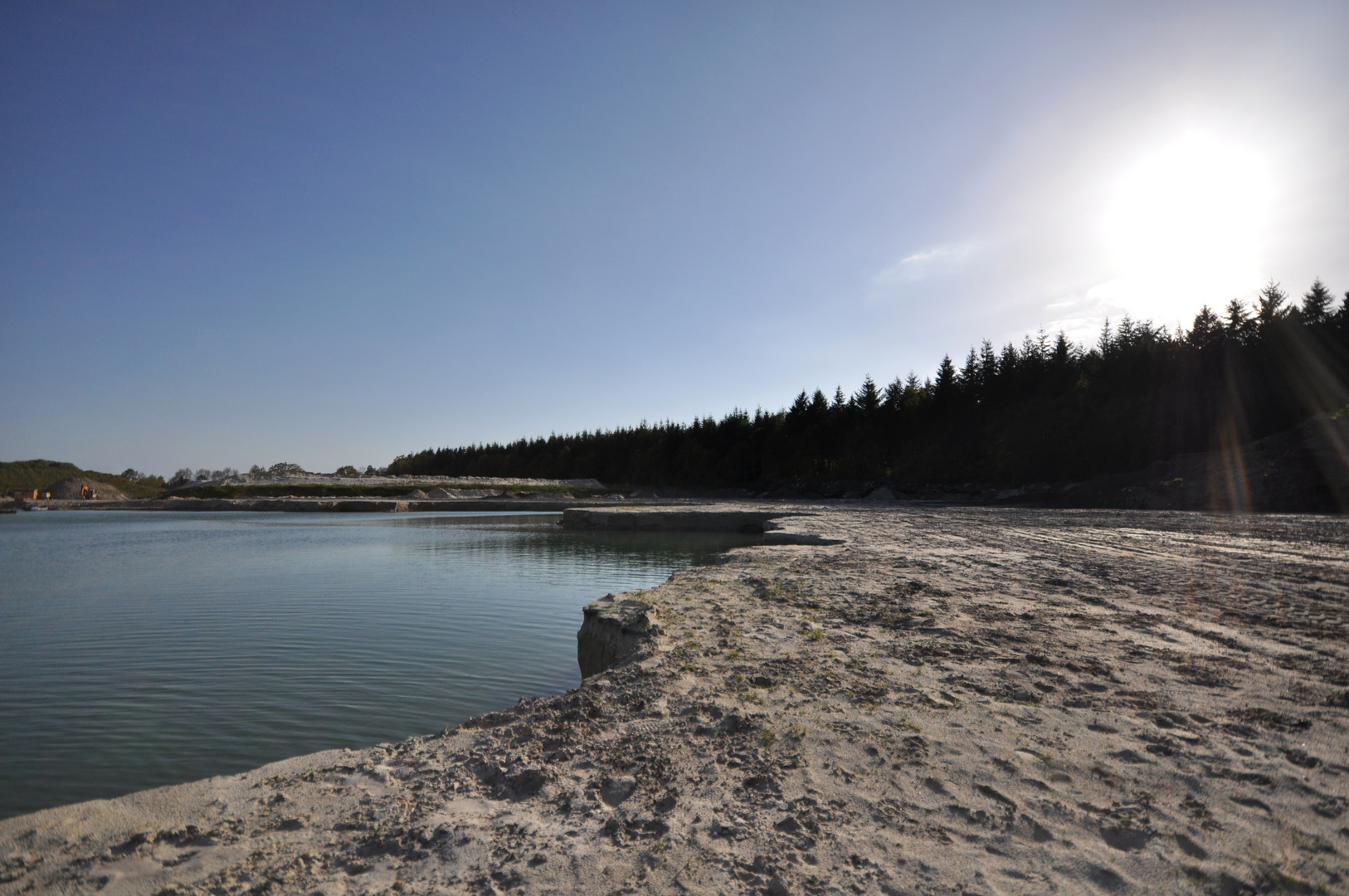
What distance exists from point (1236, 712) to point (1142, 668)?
87 centimetres

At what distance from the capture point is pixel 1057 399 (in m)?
44.3

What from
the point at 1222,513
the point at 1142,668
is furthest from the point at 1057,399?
the point at 1142,668

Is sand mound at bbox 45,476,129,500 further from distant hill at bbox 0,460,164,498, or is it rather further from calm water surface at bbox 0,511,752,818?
calm water surface at bbox 0,511,752,818

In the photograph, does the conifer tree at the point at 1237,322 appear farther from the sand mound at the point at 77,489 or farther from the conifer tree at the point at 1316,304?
the sand mound at the point at 77,489

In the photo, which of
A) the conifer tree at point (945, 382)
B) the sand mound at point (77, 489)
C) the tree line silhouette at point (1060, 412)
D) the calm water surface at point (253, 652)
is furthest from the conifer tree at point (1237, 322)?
the sand mound at point (77, 489)

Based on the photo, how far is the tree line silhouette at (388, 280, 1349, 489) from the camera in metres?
34.6

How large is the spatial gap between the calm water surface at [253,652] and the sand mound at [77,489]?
65.0 meters

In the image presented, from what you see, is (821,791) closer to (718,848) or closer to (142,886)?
(718,848)

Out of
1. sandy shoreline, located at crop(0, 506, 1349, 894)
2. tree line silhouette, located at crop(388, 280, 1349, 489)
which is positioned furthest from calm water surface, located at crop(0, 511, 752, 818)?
tree line silhouette, located at crop(388, 280, 1349, 489)

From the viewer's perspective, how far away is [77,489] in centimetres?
6594

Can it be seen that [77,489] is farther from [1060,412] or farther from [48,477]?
[1060,412]

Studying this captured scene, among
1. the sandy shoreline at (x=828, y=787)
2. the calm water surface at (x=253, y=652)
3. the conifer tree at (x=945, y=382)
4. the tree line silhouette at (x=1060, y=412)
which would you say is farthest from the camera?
the conifer tree at (x=945, y=382)

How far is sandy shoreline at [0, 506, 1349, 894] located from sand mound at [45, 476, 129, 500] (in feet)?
281

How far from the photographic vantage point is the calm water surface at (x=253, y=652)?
16.5ft
